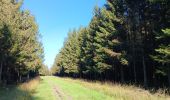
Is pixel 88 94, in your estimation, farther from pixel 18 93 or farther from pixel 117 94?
pixel 18 93

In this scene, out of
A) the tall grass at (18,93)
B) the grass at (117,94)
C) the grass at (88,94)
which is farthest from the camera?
the tall grass at (18,93)

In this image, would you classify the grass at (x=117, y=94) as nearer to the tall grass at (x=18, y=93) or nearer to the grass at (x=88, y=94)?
the grass at (x=88, y=94)

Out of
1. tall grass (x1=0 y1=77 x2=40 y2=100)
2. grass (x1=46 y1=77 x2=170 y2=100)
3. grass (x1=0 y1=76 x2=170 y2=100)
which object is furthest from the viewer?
tall grass (x1=0 y1=77 x2=40 y2=100)

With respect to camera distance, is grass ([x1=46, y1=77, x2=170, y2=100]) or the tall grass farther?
the tall grass

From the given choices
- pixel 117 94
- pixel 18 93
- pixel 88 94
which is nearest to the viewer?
pixel 117 94

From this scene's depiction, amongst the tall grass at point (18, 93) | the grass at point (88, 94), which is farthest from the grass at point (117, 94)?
the tall grass at point (18, 93)

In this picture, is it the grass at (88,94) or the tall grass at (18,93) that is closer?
the grass at (88,94)

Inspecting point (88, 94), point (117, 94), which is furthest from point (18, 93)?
point (117, 94)

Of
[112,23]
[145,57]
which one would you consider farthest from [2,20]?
[145,57]

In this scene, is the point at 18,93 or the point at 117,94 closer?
the point at 117,94

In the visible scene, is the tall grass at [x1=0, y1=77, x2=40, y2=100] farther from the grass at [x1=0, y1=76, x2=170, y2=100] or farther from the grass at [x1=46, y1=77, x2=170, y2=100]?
the grass at [x1=46, y1=77, x2=170, y2=100]

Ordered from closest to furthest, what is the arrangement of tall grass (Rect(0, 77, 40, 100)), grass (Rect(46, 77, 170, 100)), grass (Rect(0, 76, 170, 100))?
grass (Rect(46, 77, 170, 100)) < grass (Rect(0, 76, 170, 100)) < tall grass (Rect(0, 77, 40, 100))

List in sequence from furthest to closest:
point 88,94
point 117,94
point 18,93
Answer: point 18,93, point 88,94, point 117,94

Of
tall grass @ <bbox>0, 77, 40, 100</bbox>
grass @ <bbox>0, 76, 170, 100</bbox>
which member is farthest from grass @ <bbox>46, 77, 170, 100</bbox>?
tall grass @ <bbox>0, 77, 40, 100</bbox>
